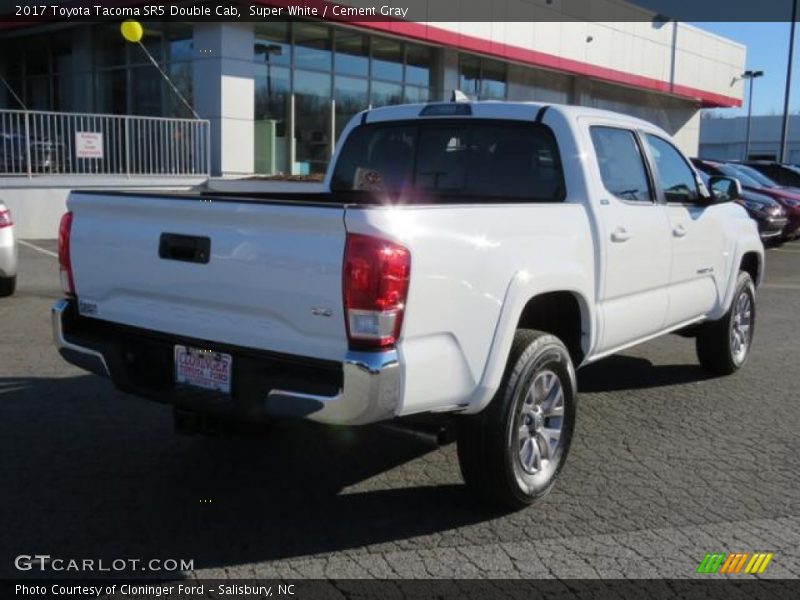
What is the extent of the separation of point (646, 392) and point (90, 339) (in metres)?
4.03

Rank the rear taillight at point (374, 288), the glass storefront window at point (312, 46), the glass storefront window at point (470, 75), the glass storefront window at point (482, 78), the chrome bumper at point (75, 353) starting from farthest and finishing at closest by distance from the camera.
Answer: the glass storefront window at point (482, 78), the glass storefront window at point (470, 75), the glass storefront window at point (312, 46), the chrome bumper at point (75, 353), the rear taillight at point (374, 288)

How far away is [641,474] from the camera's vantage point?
446 centimetres

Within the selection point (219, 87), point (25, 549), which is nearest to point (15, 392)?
point (25, 549)

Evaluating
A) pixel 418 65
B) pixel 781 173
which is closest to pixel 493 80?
pixel 418 65

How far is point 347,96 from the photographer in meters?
21.5

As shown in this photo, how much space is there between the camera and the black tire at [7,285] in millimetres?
9195

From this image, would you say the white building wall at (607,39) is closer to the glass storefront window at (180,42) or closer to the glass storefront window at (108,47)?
the glass storefront window at (180,42)

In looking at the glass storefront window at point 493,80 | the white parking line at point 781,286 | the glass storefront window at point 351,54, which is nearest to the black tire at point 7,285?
the white parking line at point 781,286

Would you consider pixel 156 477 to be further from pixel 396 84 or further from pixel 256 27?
pixel 396 84

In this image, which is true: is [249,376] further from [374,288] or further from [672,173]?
[672,173]

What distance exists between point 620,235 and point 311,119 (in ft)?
55.6

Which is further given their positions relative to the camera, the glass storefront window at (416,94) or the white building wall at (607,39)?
the glass storefront window at (416,94)

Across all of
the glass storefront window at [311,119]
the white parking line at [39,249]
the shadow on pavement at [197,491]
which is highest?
the glass storefront window at [311,119]

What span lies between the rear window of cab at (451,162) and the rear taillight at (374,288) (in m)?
1.76
